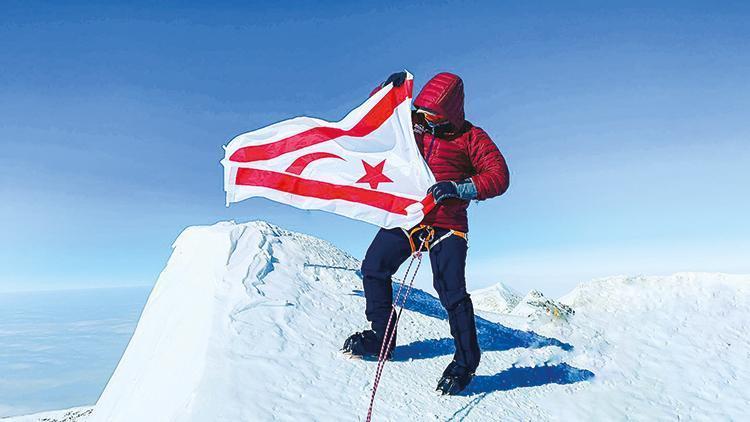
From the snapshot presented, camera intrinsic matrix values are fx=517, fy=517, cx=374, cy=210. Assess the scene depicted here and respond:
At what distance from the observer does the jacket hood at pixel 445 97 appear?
14.8ft

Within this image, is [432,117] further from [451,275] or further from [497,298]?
[497,298]

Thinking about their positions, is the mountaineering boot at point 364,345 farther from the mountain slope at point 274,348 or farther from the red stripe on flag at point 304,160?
the red stripe on flag at point 304,160

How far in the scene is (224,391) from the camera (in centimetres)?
384

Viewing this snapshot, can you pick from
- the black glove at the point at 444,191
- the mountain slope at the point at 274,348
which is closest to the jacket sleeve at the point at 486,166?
the black glove at the point at 444,191

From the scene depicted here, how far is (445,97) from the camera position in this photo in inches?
178

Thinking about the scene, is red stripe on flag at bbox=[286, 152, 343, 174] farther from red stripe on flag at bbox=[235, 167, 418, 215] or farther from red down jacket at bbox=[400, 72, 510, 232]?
red down jacket at bbox=[400, 72, 510, 232]

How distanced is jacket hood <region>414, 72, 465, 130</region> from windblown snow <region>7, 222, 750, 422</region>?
2.37m

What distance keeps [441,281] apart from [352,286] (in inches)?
87.3

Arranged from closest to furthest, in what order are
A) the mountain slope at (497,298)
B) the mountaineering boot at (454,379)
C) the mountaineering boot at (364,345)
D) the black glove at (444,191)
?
1. the black glove at (444,191)
2. the mountaineering boot at (454,379)
3. the mountaineering boot at (364,345)
4. the mountain slope at (497,298)

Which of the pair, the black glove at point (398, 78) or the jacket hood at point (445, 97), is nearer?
the jacket hood at point (445, 97)

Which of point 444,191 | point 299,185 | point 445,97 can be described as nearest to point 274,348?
point 299,185

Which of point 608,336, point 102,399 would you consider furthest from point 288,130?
point 608,336

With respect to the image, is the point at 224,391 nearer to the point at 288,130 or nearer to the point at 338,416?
the point at 338,416

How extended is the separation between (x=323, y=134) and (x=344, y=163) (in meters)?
0.41
